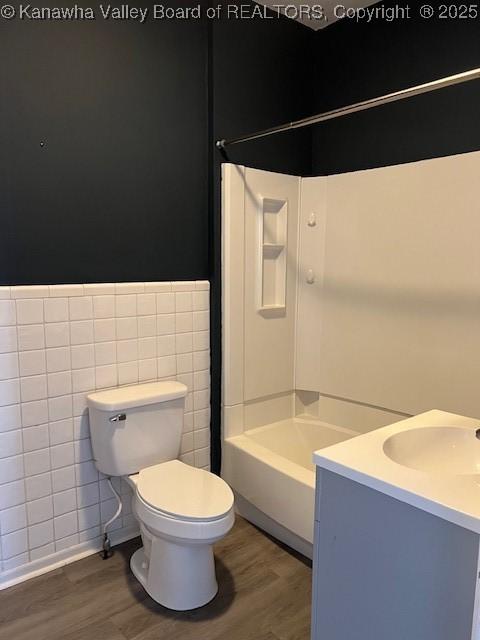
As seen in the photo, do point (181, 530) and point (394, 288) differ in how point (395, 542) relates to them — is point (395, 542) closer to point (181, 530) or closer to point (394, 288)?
point (181, 530)

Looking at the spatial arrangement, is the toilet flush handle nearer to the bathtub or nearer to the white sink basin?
the bathtub

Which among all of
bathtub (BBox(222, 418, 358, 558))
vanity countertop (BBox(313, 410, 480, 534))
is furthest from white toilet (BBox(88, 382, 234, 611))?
vanity countertop (BBox(313, 410, 480, 534))

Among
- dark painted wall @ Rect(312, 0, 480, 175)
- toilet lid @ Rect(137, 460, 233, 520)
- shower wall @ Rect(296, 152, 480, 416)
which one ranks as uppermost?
dark painted wall @ Rect(312, 0, 480, 175)

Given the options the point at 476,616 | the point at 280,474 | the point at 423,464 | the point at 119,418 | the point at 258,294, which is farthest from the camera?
the point at 258,294

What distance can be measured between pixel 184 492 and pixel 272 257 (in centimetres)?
137

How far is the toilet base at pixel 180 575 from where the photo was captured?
182cm

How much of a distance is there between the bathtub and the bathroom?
1cm

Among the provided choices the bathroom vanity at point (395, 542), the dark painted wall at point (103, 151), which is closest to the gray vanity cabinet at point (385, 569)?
the bathroom vanity at point (395, 542)

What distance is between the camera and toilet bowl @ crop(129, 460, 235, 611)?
1.71 m

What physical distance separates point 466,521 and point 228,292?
164cm

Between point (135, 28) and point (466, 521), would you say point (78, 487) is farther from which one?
point (135, 28)

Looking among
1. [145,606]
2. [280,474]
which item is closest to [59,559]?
[145,606]

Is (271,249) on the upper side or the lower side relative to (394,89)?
→ lower

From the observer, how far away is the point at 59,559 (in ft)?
6.76
